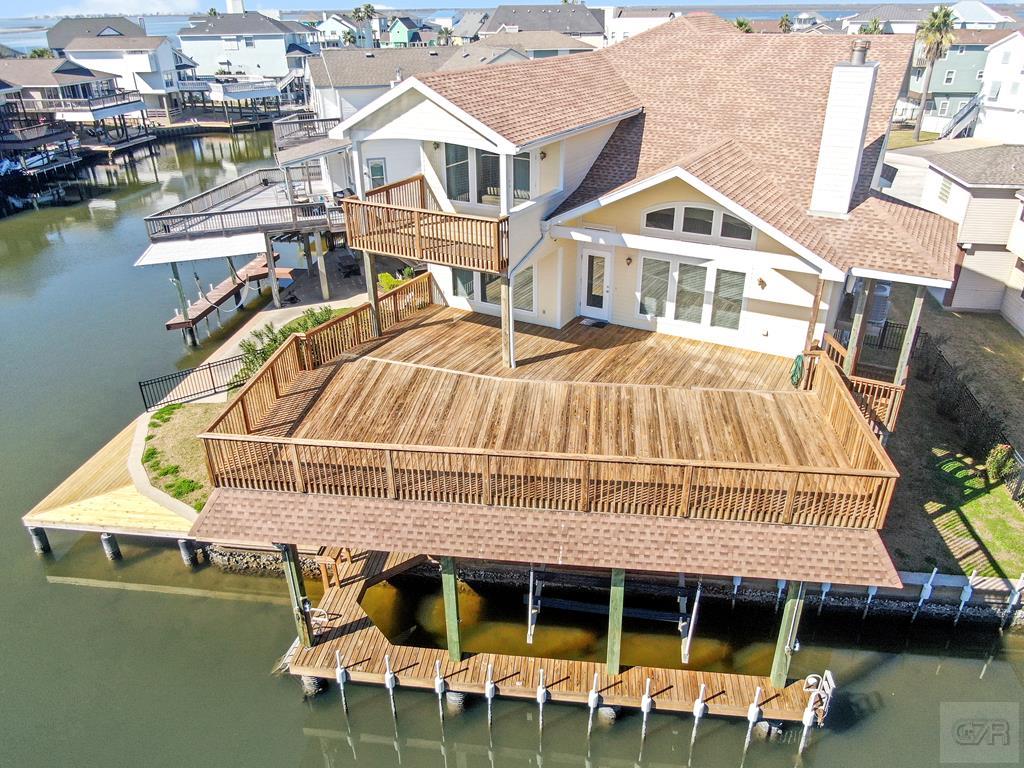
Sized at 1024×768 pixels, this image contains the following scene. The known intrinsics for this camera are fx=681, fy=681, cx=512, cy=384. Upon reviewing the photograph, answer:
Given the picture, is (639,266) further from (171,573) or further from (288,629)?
(171,573)

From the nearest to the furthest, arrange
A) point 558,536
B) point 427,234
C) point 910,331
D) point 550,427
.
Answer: point 558,536 < point 550,427 < point 910,331 < point 427,234

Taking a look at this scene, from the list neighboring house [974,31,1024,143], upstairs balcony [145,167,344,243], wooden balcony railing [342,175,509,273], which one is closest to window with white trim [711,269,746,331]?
wooden balcony railing [342,175,509,273]

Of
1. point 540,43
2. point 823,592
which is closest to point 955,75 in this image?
point 540,43

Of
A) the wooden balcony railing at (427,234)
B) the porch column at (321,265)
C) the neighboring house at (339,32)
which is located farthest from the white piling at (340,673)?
the neighboring house at (339,32)

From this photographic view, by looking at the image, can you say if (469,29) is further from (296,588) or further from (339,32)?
(296,588)

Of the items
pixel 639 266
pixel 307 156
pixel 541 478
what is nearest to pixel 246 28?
pixel 307 156

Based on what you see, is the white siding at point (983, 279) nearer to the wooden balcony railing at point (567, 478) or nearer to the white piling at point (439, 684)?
the wooden balcony railing at point (567, 478)
